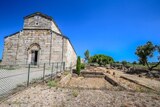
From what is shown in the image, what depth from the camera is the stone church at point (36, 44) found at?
22.7 meters

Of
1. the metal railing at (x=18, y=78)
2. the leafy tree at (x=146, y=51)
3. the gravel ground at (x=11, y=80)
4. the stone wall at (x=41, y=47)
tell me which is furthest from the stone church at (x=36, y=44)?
the leafy tree at (x=146, y=51)

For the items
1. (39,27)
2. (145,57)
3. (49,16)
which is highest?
(49,16)

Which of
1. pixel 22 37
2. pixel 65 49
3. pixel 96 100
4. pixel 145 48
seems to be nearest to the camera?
pixel 96 100

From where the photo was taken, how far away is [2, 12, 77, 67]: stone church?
74.4ft

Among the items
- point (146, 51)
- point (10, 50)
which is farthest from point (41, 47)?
point (146, 51)

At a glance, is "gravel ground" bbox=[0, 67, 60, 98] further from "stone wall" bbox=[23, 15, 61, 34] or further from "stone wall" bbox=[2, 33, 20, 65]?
"stone wall" bbox=[23, 15, 61, 34]

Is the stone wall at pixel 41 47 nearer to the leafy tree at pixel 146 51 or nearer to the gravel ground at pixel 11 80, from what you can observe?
the gravel ground at pixel 11 80

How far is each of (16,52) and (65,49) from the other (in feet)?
28.9

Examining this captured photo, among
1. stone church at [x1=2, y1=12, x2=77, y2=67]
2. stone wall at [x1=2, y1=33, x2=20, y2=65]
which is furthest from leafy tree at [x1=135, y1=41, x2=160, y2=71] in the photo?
stone wall at [x1=2, y1=33, x2=20, y2=65]

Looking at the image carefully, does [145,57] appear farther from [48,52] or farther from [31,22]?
[31,22]

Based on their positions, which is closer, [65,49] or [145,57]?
[65,49]

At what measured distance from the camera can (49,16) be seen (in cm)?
2462

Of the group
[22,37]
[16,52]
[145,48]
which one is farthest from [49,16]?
[145,48]

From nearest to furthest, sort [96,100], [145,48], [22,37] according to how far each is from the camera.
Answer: [96,100]
[22,37]
[145,48]
